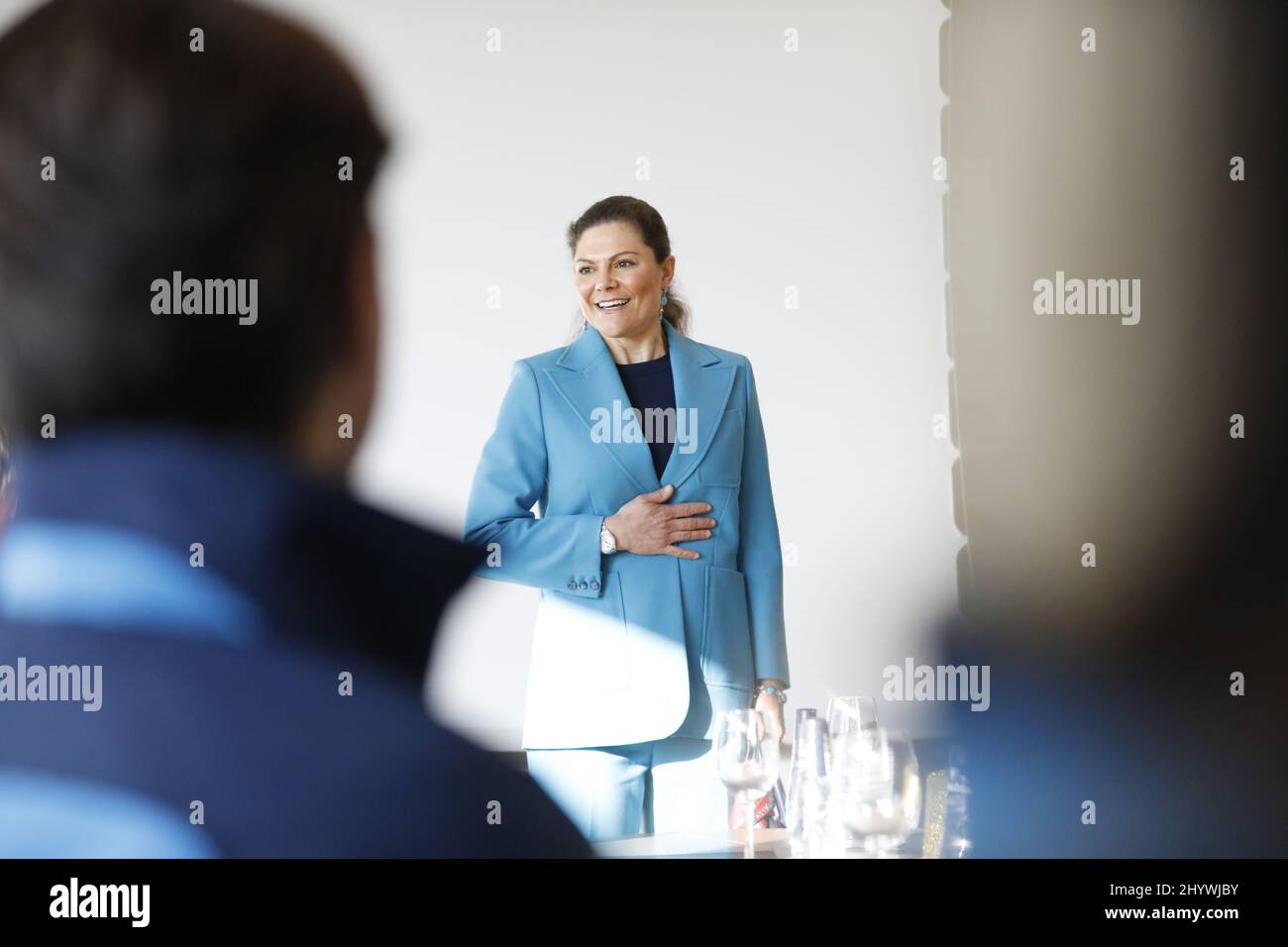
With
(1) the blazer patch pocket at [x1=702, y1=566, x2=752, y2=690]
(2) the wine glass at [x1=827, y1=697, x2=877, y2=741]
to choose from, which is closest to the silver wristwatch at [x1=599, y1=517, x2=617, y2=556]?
(1) the blazer patch pocket at [x1=702, y1=566, x2=752, y2=690]

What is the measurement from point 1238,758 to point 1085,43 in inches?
78.1

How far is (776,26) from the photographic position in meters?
3.55

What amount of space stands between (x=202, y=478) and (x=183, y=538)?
0.17 m

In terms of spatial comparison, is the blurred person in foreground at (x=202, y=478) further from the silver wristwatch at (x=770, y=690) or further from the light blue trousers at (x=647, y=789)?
the silver wristwatch at (x=770, y=690)

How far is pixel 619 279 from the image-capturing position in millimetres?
3383

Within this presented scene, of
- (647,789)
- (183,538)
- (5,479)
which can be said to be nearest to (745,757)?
(647,789)

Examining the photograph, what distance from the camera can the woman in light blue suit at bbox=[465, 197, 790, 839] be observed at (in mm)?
3189

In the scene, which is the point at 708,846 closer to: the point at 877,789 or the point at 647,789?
the point at 877,789

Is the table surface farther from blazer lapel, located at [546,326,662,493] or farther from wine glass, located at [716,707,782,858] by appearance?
blazer lapel, located at [546,326,662,493]

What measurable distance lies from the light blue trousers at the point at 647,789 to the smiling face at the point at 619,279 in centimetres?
107

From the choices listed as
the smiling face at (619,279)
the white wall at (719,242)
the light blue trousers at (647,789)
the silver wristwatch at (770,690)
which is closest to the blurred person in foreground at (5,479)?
the white wall at (719,242)

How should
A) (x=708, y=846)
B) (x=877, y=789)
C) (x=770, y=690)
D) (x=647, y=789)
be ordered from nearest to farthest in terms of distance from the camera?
(x=877, y=789), (x=708, y=846), (x=647, y=789), (x=770, y=690)

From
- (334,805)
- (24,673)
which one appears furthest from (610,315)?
(24,673)
